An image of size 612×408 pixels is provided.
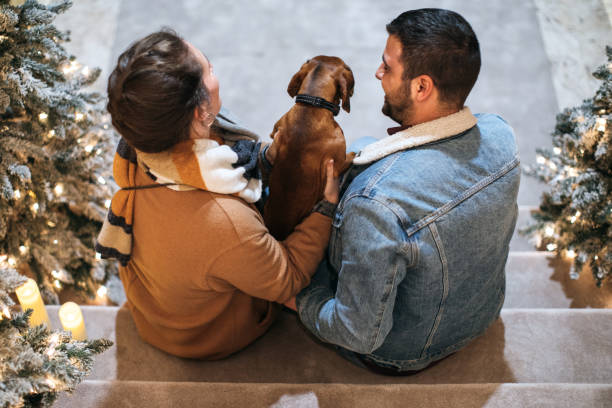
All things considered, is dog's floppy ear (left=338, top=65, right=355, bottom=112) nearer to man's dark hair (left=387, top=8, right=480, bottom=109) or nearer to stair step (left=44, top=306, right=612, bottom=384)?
man's dark hair (left=387, top=8, right=480, bottom=109)

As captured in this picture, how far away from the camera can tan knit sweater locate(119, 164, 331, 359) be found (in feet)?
4.96

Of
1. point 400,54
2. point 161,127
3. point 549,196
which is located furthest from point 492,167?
point 549,196

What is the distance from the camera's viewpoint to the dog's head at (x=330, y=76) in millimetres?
2094

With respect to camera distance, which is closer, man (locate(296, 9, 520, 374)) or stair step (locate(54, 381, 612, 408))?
man (locate(296, 9, 520, 374))

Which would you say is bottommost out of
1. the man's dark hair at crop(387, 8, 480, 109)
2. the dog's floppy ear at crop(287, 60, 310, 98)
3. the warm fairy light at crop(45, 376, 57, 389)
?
the warm fairy light at crop(45, 376, 57, 389)

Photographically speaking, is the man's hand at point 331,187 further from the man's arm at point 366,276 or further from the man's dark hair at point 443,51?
the man's dark hair at point 443,51

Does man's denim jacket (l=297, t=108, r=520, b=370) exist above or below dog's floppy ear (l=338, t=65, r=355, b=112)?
below

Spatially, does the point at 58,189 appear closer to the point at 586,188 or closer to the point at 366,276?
the point at 366,276

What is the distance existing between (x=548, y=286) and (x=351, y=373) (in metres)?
1.29

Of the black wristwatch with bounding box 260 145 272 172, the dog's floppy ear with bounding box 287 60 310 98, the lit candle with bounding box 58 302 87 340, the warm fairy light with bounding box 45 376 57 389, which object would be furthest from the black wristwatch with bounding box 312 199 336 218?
the lit candle with bounding box 58 302 87 340

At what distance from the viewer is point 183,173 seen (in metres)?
1.48

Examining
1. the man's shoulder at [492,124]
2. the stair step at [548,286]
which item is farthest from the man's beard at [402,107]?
the stair step at [548,286]

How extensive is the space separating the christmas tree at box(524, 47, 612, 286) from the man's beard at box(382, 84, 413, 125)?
1185 millimetres

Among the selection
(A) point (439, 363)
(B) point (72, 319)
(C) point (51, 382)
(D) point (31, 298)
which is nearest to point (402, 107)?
(A) point (439, 363)
